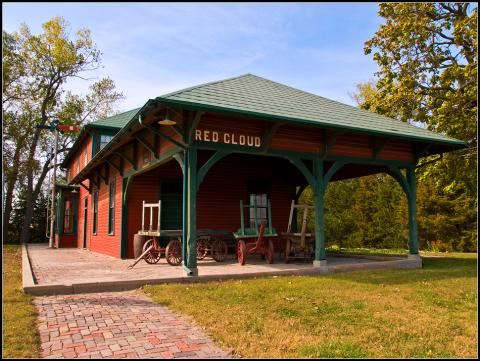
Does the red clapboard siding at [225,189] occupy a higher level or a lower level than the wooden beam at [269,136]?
lower

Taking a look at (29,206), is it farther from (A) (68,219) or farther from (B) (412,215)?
(B) (412,215)

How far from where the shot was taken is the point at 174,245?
10297mm

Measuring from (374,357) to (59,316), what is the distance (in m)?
3.75

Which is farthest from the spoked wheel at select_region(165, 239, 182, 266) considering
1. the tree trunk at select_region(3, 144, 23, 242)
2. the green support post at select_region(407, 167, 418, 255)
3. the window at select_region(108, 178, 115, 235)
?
the tree trunk at select_region(3, 144, 23, 242)

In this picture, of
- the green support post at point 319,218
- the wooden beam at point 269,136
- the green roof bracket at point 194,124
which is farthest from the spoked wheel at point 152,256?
the green support post at point 319,218

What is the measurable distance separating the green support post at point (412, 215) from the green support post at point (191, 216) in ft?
21.1

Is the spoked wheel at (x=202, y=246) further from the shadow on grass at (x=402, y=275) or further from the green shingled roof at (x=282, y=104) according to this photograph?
the green shingled roof at (x=282, y=104)

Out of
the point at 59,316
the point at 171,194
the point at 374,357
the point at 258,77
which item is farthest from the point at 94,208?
the point at 374,357

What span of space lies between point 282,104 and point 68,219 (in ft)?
58.7

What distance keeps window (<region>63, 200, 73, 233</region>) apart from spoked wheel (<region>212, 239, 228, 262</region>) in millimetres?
14467

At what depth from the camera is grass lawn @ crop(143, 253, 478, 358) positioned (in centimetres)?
424

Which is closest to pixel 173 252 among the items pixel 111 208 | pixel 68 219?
pixel 111 208

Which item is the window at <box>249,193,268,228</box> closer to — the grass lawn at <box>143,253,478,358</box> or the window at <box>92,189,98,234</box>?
the grass lawn at <box>143,253,478,358</box>

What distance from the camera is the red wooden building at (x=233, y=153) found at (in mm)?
8516
